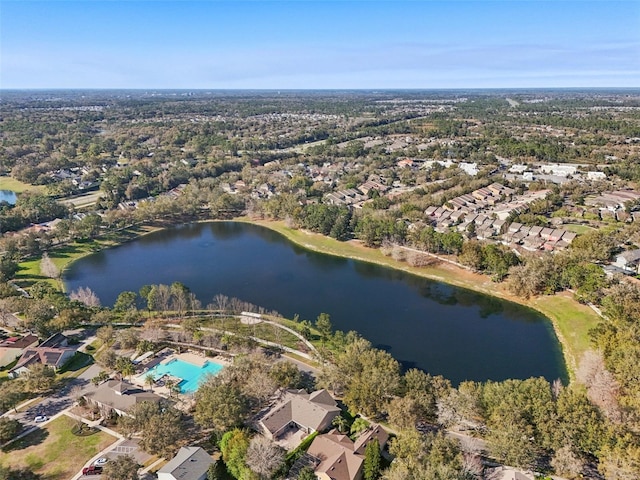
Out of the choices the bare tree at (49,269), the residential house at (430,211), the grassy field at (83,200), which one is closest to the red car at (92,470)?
the bare tree at (49,269)

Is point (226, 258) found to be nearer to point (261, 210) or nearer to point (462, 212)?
point (261, 210)

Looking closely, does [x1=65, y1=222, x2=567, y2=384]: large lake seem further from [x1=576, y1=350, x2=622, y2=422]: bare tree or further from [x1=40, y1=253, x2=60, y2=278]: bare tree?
[x1=576, y1=350, x2=622, y2=422]: bare tree

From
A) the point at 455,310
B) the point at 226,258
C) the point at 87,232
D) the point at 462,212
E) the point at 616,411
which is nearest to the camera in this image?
the point at 616,411

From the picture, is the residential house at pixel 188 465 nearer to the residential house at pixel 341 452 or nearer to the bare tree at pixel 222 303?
the residential house at pixel 341 452

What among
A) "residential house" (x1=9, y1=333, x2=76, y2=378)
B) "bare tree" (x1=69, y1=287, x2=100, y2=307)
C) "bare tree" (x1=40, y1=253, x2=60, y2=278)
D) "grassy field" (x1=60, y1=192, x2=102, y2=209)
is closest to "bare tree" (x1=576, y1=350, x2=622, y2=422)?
"residential house" (x1=9, y1=333, x2=76, y2=378)

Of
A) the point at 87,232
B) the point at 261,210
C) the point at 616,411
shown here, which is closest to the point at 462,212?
the point at 261,210

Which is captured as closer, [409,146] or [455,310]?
[455,310]
